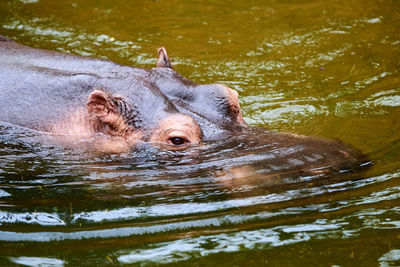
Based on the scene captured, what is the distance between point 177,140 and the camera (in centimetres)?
527

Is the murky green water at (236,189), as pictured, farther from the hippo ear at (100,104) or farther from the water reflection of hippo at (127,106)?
the hippo ear at (100,104)

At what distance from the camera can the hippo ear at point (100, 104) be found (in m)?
5.37

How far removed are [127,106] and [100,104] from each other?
0.80ft

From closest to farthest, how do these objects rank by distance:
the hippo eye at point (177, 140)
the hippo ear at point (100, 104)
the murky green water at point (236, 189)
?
the murky green water at point (236, 189) < the hippo eye at point (177, 140) < the hippo ear at point (100, 104)

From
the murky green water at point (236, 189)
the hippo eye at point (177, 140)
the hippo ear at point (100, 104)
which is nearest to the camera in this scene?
the murky green water at point (236, 189)

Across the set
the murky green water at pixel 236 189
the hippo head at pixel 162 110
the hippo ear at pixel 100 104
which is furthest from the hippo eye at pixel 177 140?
the hippo ear at pixel 100 104

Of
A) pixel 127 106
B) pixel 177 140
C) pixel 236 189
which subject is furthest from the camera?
pixel 127 106

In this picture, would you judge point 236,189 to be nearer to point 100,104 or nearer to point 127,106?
point 127,106

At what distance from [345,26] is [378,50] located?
0.99 meters

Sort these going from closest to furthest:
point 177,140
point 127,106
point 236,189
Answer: point 236,189, point 177,140, point 127,106

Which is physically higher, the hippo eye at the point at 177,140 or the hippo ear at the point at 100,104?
the hippo ear at the point at 100,104

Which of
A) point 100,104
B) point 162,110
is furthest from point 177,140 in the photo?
point 100,104

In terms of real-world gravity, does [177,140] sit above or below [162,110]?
below

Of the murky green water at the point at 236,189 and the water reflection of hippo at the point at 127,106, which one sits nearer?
the murky green water at the point at 236,189
